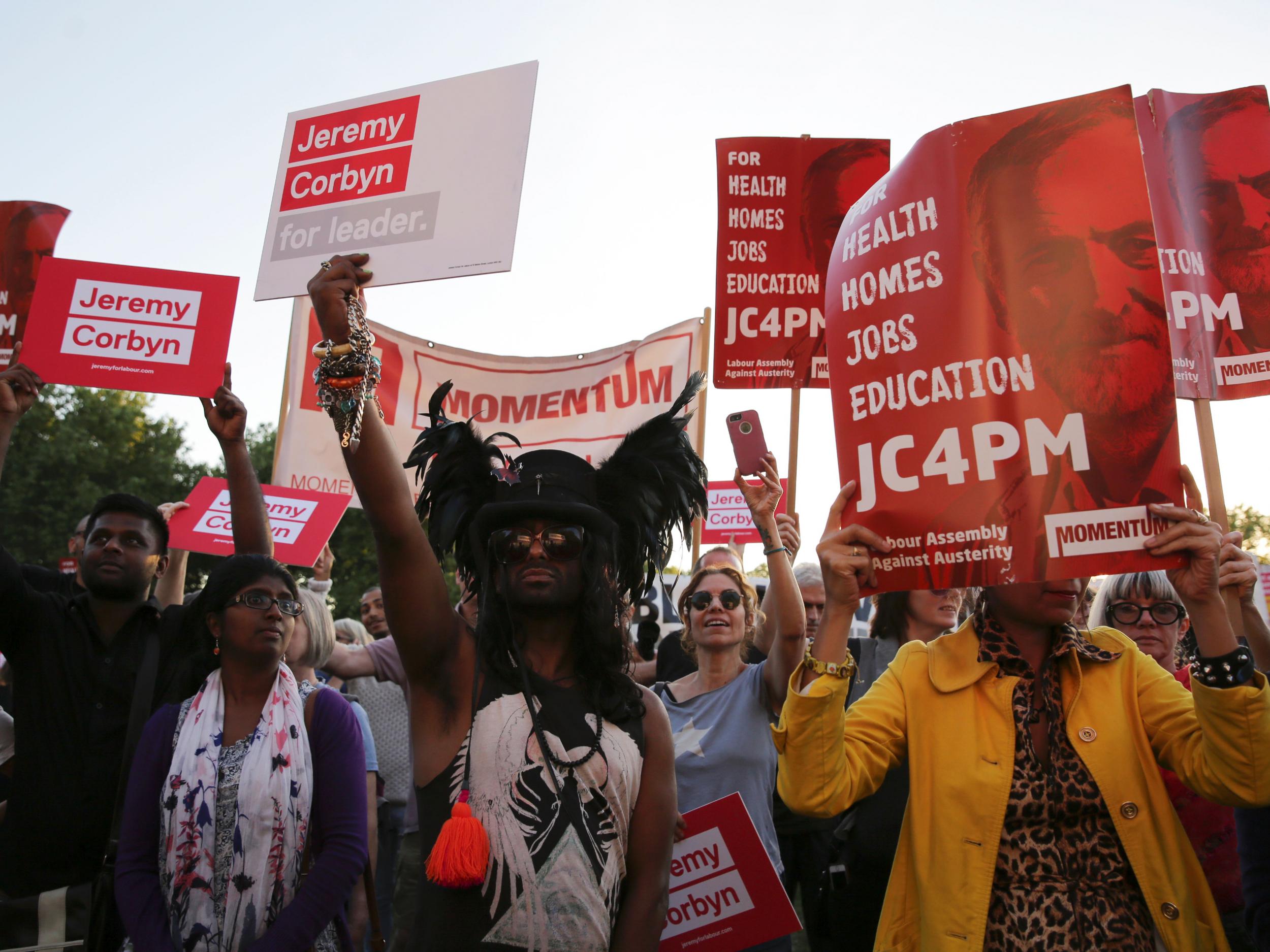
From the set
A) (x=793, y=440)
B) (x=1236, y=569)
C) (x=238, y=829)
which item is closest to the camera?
(x=1236, y=569)

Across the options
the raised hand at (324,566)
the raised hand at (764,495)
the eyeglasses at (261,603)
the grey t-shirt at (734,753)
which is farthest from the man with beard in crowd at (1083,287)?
the raised hand at (324,566)

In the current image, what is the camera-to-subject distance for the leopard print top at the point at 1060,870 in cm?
200

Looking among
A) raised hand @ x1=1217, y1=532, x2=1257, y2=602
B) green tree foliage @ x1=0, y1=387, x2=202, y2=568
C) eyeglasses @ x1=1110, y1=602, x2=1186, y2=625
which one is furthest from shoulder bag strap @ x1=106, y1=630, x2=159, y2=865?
green tree foliage @ x1=0, y1=387, x2=202, y2=568

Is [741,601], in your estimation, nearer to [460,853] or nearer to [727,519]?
[460,853]

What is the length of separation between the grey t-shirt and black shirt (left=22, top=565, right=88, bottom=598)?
245cm

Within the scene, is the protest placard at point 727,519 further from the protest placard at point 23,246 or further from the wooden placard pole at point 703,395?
the protest placard at point 23,246

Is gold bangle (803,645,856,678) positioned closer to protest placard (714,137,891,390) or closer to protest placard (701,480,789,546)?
protest placard (714,137,891,390)

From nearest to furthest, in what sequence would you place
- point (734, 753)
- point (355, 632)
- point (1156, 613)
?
point (1156, 613), point (734, 753), point (355, 632)

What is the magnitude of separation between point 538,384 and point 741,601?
3.56 metres

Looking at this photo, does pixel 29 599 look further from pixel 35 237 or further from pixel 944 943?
pixel 944 943

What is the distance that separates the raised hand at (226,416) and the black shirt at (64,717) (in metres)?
0.67

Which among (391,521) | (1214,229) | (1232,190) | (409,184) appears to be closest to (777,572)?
(391,521)

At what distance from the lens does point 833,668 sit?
216 centimetres

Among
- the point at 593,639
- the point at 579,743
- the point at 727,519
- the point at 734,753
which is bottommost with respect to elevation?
the point at 734,753
